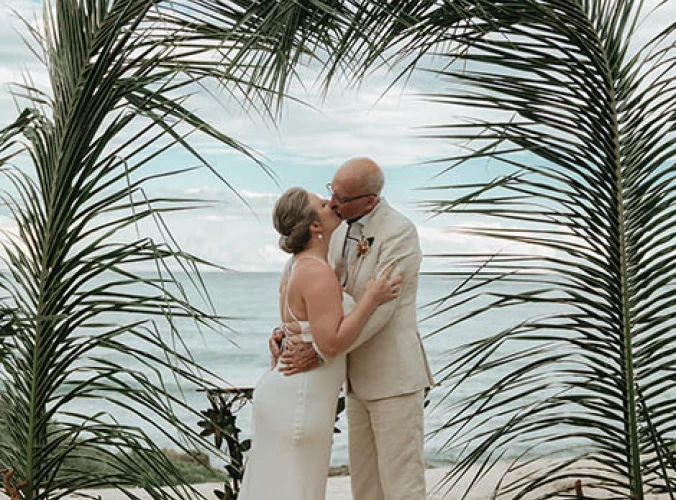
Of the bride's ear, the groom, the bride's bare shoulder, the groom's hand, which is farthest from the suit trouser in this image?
the bride's ear

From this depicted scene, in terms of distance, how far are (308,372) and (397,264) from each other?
51 cm

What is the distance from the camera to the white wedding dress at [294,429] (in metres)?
3.34

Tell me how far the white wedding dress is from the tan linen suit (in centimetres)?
13

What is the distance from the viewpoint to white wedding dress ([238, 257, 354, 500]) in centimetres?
334

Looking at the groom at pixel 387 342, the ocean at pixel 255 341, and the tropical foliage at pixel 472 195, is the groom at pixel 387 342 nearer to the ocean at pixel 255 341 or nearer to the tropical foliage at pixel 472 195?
the tropical foliage at pixel 472 195

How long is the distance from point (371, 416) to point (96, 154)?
4.71 ft

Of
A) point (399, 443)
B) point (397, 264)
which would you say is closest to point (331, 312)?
point (397, 264)

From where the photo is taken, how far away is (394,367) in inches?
138

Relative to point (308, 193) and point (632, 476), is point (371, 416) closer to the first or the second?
point (308, 193)

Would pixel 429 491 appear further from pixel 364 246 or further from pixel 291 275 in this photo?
pixel 291 275

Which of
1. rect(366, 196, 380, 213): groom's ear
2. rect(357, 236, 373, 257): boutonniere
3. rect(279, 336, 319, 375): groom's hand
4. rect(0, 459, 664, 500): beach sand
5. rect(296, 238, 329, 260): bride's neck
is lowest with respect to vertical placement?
rect(0, 459, 664, 500): beach sand

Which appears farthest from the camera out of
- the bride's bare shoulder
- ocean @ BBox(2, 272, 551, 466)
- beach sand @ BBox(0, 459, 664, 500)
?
ocean @ BBox(2, 272, 551, 466)

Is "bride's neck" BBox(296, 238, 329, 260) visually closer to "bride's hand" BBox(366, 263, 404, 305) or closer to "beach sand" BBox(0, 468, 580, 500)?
"bride's hand" BBox(366, 263, 404, 305)

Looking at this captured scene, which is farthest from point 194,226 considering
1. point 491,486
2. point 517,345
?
point 491,486
